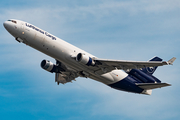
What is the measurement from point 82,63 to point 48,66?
11544 mm

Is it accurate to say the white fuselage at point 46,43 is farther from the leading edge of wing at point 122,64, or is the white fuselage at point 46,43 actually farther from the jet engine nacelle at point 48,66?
the jet engine nacelle at point 48,66

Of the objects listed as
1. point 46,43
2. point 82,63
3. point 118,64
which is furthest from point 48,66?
point 118,64

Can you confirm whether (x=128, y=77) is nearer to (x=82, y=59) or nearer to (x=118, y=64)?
(x=118, y=64)

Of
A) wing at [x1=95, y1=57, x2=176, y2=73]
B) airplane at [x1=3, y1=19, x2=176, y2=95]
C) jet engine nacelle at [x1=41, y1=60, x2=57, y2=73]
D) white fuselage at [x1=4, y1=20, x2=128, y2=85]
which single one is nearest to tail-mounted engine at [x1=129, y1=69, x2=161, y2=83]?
airplane at [x1=3, y1=19, x2=176, y2=95]

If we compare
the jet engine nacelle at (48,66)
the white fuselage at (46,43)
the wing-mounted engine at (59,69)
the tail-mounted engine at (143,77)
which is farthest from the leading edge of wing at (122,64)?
the jet engine nacelle at (48,66)

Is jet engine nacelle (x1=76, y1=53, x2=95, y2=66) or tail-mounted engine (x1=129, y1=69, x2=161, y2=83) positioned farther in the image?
tail-mounted engine (x1=129, y1=69, x2=161, y2=83)

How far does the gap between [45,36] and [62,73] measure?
13701mm

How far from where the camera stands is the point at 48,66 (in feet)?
184

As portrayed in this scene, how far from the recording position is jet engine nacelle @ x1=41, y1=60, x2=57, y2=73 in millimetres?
55938

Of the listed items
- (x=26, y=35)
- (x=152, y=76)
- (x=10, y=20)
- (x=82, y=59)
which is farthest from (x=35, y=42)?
(x=152, y=76)

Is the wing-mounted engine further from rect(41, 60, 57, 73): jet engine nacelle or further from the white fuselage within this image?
the white fuselage

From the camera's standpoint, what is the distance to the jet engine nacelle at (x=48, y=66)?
55.9 metres

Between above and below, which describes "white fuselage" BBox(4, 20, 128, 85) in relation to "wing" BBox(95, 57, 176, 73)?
above

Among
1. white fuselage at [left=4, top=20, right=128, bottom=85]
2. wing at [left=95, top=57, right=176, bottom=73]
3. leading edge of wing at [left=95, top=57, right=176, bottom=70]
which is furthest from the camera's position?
wing at [left=95, top=57, right=176, bottom=73]
